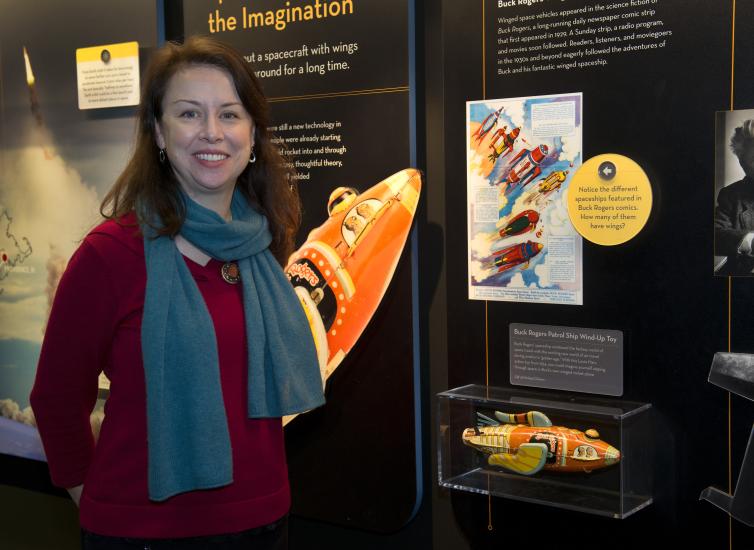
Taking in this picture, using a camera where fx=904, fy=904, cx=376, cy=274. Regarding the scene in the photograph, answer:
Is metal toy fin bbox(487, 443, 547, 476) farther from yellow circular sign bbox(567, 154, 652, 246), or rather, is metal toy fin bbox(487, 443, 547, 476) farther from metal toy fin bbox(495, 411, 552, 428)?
yellow circular sign bbox(567, 154, 652, 246)

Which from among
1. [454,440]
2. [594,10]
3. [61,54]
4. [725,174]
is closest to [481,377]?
[454,440]

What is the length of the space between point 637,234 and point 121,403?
1.40m

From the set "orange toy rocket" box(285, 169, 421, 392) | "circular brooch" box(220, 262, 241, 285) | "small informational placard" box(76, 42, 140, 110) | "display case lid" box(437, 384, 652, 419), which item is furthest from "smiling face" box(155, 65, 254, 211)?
"small informational placard" box(76, 42, 140, 110)

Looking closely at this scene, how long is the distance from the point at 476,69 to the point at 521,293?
0.67 meters

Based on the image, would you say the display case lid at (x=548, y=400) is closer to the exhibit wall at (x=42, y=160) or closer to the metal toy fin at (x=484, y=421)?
the metal toy fin at (x=484, y=421)

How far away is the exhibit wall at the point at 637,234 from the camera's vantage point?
7.57ft

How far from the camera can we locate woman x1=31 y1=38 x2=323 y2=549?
5.87 ft

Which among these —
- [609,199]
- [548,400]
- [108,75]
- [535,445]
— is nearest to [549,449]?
[535,445]

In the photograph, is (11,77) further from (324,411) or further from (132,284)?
(132,284)

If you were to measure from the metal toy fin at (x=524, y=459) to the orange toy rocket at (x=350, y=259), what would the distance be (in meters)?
0.66

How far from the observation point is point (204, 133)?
6.17 feet

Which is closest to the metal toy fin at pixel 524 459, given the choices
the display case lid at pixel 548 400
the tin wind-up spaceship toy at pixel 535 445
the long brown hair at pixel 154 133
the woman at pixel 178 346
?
the tin wind-up spaceship toy at pixel 535 445

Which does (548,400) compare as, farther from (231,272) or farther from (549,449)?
(231,272)

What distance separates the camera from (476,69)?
267cm
